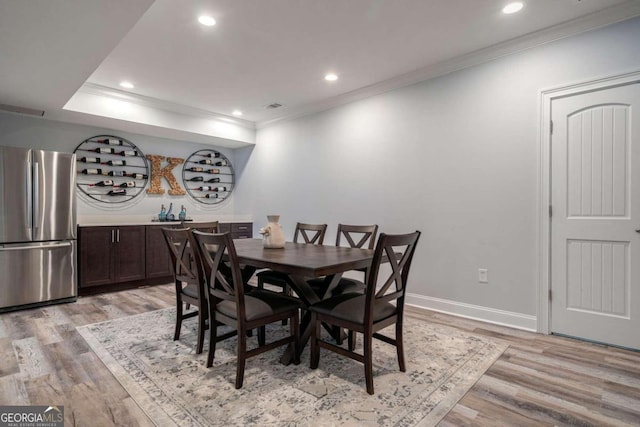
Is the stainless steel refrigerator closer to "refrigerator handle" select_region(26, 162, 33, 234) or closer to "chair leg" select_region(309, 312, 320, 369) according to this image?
"refrigerator handle" select_region(26, 162, 33, 234)

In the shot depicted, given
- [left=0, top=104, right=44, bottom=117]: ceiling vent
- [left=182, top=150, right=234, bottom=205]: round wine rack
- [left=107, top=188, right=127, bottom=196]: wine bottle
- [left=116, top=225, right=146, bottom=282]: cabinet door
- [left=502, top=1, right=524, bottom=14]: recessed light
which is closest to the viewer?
[left=502, top=1, right=524, bottom=14]: recessed light

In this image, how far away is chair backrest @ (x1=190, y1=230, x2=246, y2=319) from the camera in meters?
2.01

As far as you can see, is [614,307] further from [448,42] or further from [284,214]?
[284,214]

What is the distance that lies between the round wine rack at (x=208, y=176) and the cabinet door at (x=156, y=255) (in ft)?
3.78

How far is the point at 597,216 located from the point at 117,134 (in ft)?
18.8

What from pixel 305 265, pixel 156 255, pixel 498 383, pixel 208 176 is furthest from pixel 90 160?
pixel 498 383

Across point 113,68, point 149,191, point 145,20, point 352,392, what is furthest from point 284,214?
point 352,392

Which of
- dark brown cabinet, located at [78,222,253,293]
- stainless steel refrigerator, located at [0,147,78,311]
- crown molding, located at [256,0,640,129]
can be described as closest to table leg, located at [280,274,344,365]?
dark brown cabinet, located at [78,222,253,293]

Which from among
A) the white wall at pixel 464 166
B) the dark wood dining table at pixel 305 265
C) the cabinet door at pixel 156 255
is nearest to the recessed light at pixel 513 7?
the white wall at pixel 464 166

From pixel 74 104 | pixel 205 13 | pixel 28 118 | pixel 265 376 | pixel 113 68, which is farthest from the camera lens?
pixel 28 118

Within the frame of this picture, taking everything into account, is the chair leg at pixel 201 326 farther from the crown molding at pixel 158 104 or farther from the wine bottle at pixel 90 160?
the wine bottle at pixel 90 160

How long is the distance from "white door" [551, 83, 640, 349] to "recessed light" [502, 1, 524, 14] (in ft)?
2.74

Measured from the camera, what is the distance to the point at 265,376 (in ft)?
7.07

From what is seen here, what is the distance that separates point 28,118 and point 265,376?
446 centimetres
